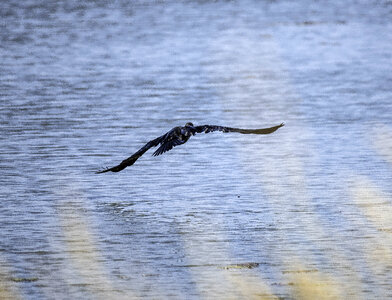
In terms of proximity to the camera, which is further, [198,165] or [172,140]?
[198,165]

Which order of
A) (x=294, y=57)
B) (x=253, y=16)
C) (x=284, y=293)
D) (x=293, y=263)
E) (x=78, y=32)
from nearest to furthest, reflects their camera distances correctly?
(x=284, y=293) < (x=293, y=263) < (x=294, y=57) < (x=78, y=32) < (x=253, y=16)

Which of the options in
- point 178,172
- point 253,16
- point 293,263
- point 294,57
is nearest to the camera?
point 293,263

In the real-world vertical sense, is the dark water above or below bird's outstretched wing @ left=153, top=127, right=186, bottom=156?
below

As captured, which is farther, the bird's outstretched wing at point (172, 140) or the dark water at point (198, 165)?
the bird's outstretched wing at point (172, 140)

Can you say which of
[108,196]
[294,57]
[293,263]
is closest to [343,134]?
[108,196]

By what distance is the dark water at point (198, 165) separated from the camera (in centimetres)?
493

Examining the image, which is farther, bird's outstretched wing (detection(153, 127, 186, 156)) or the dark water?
bird's outstretched wing (detection(153, 127, 186, 156))

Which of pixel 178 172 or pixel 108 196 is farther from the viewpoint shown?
pixel 178 172

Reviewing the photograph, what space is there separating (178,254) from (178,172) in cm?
167

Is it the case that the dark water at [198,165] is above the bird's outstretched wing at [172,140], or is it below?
below

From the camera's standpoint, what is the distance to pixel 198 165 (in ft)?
22.9

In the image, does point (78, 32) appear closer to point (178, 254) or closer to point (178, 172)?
point (178, 172)

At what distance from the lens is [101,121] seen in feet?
27.7

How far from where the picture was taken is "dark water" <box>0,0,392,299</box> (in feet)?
16.2
